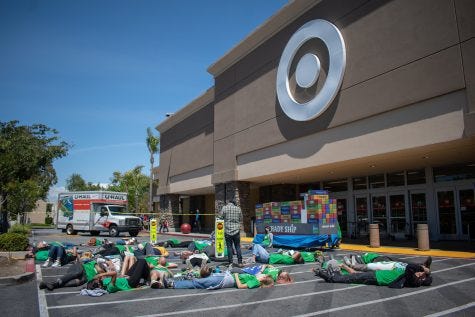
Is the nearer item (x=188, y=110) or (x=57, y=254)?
(x=57, y=254)

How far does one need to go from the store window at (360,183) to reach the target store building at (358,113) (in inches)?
2.6

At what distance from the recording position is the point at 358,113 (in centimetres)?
1627

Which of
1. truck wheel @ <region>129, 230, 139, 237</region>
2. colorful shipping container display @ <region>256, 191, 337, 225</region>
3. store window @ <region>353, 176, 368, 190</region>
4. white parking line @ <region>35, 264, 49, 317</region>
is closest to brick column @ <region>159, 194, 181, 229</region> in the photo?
truck wheel @ <region>129, 230, 139, 237</region>

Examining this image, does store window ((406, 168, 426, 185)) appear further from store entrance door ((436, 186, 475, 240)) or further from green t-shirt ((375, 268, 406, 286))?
green t-shirt ((375, 268, 406, 286))

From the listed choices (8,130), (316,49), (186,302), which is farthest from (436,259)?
(8,130)

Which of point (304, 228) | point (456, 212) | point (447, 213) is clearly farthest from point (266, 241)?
point (456, 212)

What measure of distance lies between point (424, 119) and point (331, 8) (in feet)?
24.7

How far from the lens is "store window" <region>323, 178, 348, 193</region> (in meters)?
24.5

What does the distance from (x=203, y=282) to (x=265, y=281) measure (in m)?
1.38

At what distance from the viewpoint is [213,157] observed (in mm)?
29562

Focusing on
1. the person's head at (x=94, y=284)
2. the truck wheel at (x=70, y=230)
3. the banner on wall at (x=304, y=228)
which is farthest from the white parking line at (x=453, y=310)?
the truck wheel at (x=70, y=230)

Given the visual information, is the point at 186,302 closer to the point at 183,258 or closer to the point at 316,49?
the point at 183,258

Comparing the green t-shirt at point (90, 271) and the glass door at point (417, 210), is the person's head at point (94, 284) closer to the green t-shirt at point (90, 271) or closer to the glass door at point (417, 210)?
the green t-shirt at point (90, 271)

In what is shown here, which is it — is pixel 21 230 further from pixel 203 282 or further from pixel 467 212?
pixel 467 212
